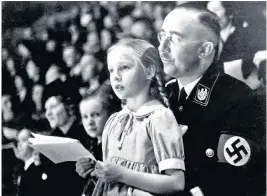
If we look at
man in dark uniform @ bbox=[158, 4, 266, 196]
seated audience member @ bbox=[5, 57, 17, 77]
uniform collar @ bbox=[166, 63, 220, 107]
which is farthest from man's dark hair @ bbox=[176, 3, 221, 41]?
seated audience member @ bbox=[5, 57, 17, 77]

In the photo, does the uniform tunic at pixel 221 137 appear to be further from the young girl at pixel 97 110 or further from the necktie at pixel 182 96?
the young girl at pixel 97 110

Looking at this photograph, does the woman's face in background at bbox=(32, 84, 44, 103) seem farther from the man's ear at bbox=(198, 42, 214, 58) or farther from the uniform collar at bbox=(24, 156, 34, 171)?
the man's ear at bbox=(198, 42, 214, 58)

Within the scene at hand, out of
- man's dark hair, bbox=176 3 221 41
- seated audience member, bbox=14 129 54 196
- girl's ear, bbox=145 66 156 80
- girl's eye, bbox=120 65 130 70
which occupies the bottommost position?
seated audience member, bbox=14 129 54 196

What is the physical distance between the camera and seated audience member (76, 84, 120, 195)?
7.33 ft

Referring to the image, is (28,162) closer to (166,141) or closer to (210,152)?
Result: (166,141)

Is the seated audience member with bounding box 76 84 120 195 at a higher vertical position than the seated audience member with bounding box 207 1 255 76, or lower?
lower

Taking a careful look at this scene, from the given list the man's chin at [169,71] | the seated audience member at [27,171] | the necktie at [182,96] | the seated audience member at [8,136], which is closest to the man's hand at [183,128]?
the necktie at [182,96]

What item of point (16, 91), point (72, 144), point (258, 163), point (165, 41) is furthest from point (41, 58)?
point (258, 163)

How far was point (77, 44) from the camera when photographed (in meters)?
2.29

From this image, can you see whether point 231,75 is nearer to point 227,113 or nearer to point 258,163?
point 227,113

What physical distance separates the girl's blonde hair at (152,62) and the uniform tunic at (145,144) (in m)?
0.05

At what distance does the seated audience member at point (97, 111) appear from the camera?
2234 mm

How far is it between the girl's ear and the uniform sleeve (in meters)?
0.20

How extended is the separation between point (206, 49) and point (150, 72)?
0.31 meters
